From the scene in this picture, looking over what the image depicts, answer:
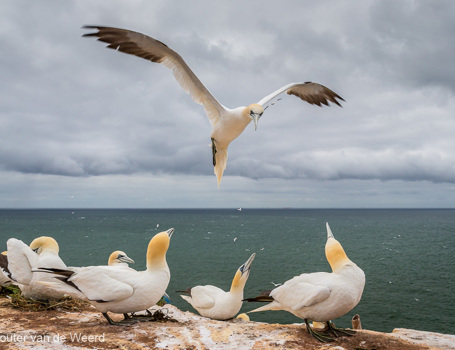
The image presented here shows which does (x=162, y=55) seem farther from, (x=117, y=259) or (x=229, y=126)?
(x=117, y=259)

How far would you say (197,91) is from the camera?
20.2 feet

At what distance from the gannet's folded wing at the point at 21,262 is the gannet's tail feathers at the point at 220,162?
307 centimetres

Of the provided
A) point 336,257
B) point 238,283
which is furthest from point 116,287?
point 238,283

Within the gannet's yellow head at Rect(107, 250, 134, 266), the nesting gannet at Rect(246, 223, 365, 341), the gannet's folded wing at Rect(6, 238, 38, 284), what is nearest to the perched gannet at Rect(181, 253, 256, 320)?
the gannet's yellow head at Rect(107, 250, 134, 266)

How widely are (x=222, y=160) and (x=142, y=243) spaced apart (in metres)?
46.1

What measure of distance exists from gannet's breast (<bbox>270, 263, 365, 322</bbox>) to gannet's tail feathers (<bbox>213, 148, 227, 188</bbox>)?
6.94 ft

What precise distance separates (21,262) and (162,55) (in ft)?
12.2

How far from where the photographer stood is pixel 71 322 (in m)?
4.95

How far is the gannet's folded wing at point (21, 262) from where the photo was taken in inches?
226

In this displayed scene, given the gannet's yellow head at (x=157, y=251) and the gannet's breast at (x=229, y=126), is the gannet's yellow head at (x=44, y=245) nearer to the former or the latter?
the gannet's yellow head at (x=157, y=251)

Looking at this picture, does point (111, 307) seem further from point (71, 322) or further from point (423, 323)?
point (423, 323)

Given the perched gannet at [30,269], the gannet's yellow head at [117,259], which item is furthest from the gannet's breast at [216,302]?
the perched gannet at [30,269]

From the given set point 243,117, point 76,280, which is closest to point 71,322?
point 76,280

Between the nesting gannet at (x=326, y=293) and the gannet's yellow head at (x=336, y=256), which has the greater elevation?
the gannet's yellow head at (x=336, y=256)
